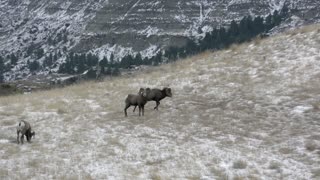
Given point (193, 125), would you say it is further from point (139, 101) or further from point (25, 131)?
point (25, 131)

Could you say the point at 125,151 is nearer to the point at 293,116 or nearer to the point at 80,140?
the point at 80,140

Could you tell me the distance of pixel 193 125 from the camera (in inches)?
813

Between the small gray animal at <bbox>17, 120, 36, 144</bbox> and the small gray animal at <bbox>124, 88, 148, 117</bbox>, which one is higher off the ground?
the small gray animal at <bbox>124, 88, 148, 117</bbox>

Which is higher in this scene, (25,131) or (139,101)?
(139,101)

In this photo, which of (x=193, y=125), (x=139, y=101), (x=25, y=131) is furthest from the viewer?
(x=139, y=101)

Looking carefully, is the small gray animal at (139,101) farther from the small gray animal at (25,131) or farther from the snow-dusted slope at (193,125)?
the small gray animal at (25,131)

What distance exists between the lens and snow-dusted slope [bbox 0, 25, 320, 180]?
52.2 ft

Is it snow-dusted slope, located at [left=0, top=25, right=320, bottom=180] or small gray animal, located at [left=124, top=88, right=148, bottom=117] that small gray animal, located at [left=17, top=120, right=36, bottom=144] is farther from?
small gray animal, located at [left=124, top=88, right=148, bottom=117]

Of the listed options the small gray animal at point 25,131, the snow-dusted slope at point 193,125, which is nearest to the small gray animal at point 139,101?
the snow-dusted slope at point 193,125

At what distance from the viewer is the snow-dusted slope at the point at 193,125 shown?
15.9 m

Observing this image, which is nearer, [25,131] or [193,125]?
[25,131]

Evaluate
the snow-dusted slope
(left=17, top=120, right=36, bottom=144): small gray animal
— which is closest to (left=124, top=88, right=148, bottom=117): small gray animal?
the snow-dusted slope

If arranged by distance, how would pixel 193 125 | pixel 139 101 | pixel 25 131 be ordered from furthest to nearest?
pixel 139 101 → pixel 193 125 → pixel 25 131

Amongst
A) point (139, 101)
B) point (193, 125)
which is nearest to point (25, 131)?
point (139, 101)
